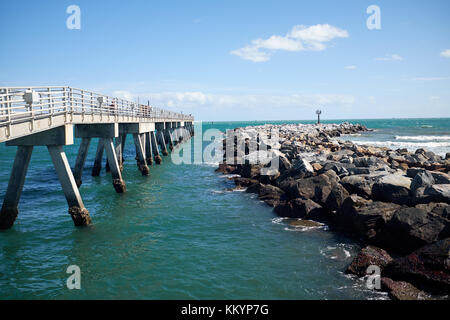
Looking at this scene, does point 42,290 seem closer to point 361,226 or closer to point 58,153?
point 58,153

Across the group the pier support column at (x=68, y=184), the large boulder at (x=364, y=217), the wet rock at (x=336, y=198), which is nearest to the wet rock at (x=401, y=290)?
the large boulder at (x=364, y=217)

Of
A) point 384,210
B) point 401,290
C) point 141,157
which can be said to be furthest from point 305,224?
point 141,157

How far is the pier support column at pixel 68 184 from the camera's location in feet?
36.7

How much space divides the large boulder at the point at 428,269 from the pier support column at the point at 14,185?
1157cm

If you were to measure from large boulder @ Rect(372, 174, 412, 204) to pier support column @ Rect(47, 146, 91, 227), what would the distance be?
34.2ft

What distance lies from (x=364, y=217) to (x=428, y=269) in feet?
9.62

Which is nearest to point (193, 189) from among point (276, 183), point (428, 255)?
point (276, 183)

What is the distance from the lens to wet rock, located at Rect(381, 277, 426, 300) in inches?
261

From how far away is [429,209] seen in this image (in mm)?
8820

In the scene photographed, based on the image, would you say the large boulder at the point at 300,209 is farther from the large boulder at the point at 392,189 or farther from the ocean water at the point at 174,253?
the large boulder at the point at 392,189

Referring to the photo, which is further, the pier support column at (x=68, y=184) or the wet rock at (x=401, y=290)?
the pier support column at (x=68, y=184)

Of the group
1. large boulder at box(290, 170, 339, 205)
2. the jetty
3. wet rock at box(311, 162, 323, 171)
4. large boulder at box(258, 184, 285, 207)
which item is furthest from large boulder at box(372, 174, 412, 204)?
the jetty

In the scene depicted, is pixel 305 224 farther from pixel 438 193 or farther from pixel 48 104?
pixel 48 104

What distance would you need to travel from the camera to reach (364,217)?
31.9 feet
